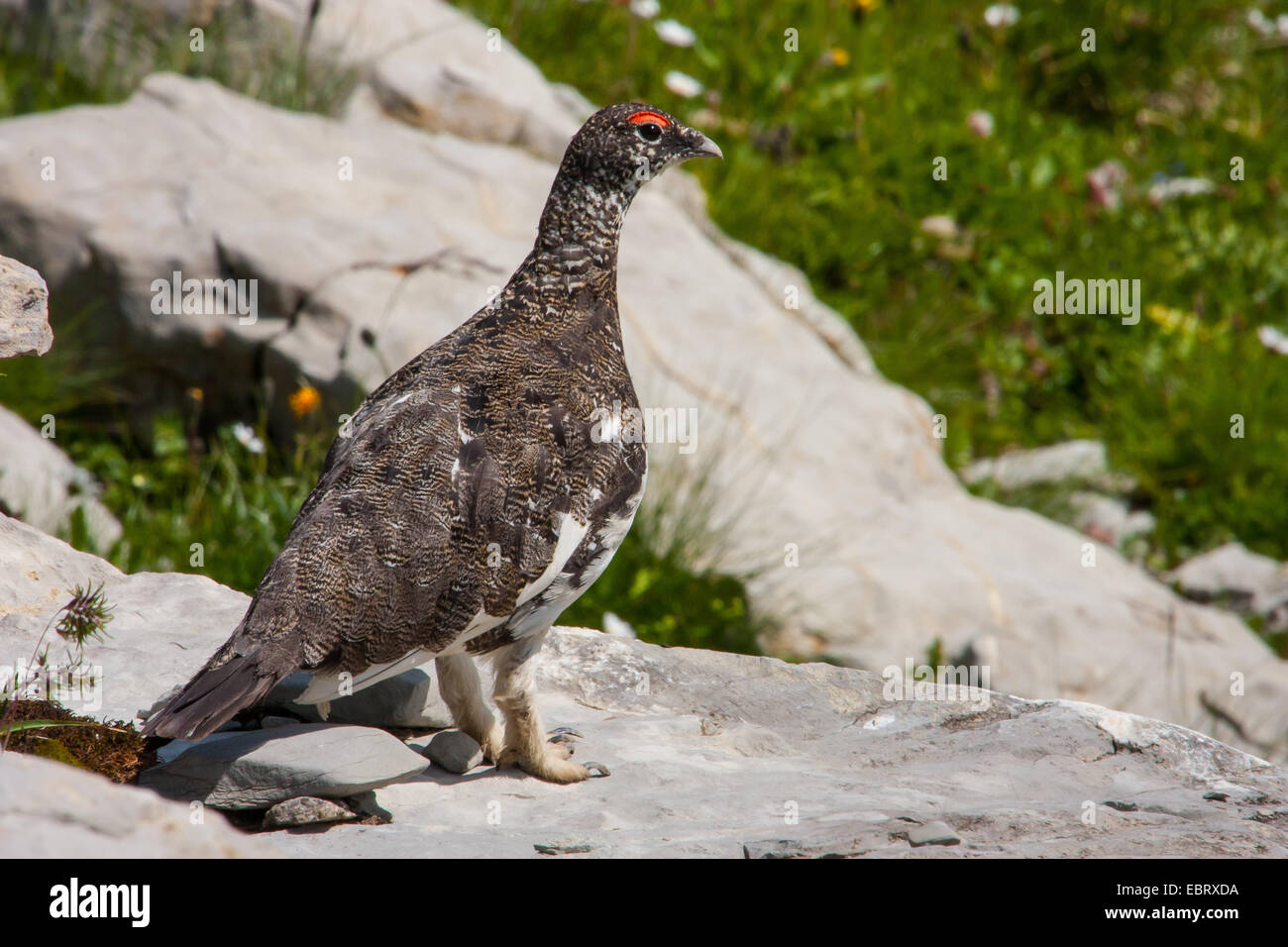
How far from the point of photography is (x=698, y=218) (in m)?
10.6

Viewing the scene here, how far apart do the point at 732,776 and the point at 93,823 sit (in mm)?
2352

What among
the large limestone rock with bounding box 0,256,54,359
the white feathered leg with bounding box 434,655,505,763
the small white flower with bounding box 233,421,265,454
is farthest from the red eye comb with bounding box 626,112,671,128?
the small white flower with bounding box 233,421,265,454

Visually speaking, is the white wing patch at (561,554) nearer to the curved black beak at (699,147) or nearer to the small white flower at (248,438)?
the curved black beak at (699,147)

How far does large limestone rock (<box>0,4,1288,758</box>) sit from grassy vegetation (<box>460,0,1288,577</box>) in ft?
5.65

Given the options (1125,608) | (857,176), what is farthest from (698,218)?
(1125,608)

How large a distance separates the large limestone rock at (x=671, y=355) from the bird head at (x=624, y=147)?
9.98 feet

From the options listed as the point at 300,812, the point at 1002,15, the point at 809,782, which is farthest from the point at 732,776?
the point at 1002,15

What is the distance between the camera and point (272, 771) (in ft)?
12.7

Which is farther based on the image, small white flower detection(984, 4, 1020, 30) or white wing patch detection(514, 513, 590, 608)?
small white flower detection(984, 4, 1020, 30)

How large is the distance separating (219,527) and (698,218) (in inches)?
193

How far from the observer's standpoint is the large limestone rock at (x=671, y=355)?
26.2 feet

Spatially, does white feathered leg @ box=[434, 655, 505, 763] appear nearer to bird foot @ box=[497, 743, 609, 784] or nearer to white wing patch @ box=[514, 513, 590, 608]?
bird foot @ box=[497, 743, 609, 784]

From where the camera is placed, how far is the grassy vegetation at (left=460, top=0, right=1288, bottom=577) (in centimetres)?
1084

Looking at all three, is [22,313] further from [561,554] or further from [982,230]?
[982,230]
